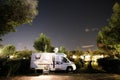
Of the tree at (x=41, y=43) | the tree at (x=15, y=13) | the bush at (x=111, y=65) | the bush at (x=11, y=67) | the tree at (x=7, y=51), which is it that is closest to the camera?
the tree at (x=15, y=13)

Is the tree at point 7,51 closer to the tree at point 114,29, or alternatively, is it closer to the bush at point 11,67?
the bush at point 11,67

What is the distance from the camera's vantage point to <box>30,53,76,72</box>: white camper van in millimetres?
26078

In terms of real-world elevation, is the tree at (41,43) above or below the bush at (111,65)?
above

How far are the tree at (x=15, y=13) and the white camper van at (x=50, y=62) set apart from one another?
22.7ft

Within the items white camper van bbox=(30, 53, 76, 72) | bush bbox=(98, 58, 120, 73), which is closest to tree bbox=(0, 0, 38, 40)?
white camper van bbox=(30, 53, 76, 72)

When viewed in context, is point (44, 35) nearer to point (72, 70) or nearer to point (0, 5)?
point (72, 70)

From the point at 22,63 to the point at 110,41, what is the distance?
12.0 metres

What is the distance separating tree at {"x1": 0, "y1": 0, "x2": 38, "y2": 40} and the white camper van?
6921mm

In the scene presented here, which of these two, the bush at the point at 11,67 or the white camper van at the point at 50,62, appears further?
the white camper van at the point at 50,62

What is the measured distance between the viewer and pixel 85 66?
1206 inches

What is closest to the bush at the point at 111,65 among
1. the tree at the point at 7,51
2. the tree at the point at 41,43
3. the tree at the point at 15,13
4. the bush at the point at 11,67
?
the bush at the point at 11,67

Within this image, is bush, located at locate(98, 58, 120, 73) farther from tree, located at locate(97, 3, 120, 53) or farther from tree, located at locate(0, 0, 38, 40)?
tree, located at locate(0, 0, 38, 40)

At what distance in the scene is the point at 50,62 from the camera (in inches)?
1028

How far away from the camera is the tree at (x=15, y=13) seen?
1683 centimetres
